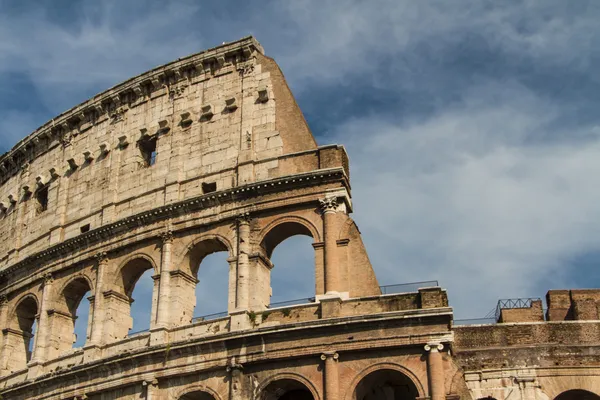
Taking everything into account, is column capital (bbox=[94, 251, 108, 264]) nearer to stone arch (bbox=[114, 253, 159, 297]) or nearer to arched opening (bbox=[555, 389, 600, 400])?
stone arch (bbox=[114, 253, 159, 297])

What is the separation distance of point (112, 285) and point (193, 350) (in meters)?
4.69

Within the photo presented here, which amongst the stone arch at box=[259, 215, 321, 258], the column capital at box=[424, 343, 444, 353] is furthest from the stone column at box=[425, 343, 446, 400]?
the stone arch at box=[259, 215, 321, 258]

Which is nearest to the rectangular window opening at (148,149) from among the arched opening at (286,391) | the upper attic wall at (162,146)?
the upper attic wall at (162,146)

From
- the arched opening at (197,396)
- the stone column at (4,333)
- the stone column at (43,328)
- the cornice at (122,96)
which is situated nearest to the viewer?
the arched opening at (197,396)

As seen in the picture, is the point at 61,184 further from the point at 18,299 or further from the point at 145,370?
the point at 145,370

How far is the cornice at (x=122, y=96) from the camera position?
28.5 meters

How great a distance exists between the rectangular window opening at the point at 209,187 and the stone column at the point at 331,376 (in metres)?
6.99

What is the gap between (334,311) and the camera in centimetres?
2278

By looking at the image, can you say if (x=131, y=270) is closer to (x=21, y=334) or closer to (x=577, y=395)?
(x=21, y=334)

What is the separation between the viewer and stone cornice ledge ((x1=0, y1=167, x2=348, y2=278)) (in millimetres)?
24812

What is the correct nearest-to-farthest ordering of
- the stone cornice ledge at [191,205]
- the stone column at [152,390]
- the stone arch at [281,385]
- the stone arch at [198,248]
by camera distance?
the stone arch at [281,385] → the stone column at [152,390] → the stone cornice ledge at [191,205] → the stone arch at [198,248]

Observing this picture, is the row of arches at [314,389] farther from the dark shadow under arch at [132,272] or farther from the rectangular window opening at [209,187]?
the rectangular window opening at [209,187]

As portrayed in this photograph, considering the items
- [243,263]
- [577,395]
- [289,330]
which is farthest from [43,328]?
[577,395]

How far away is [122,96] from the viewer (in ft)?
99.5
